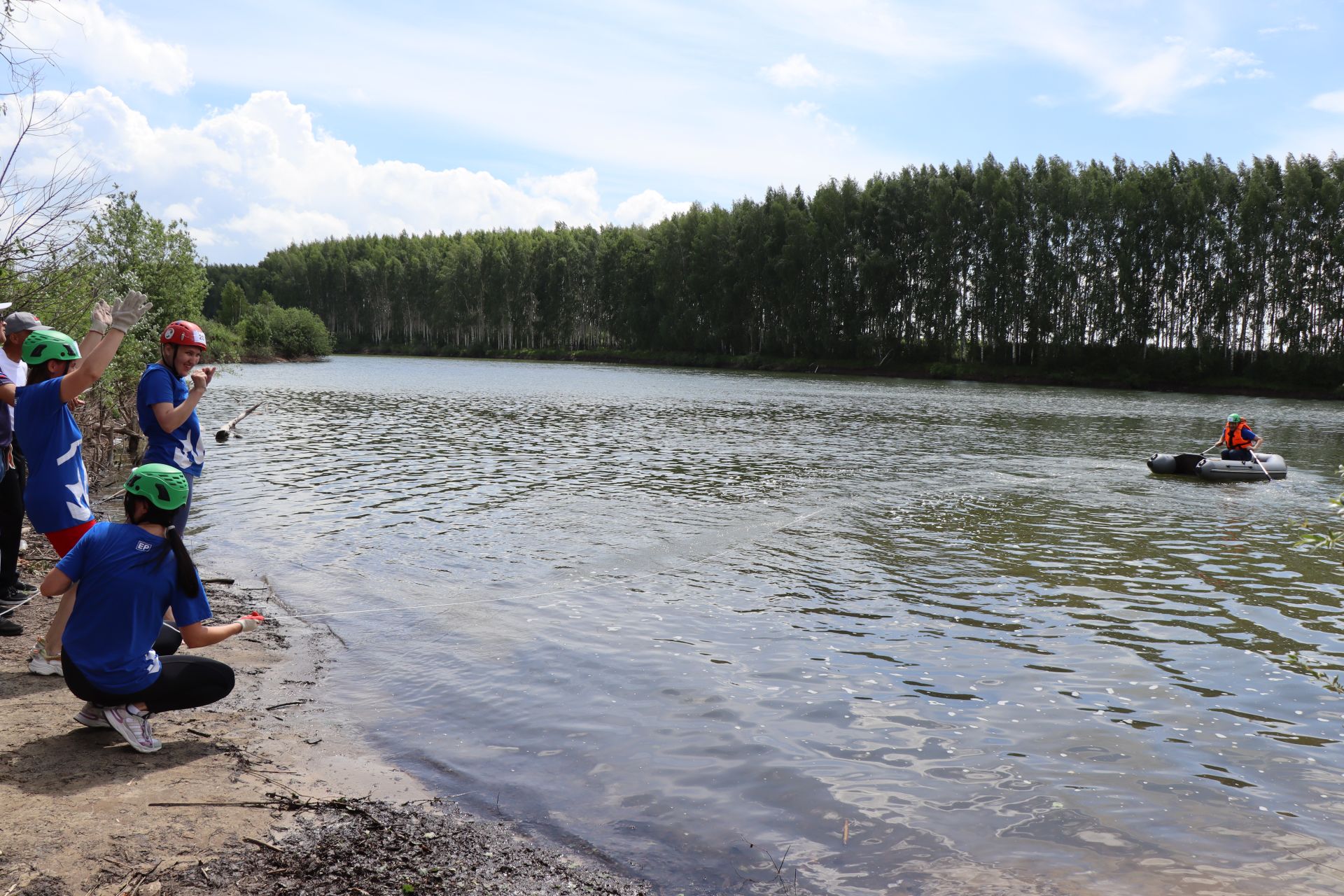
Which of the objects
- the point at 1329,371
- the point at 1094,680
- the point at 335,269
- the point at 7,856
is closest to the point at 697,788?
the point at 7,856

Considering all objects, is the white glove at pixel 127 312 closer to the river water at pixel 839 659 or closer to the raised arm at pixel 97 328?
the raised arm at pixel 97 328

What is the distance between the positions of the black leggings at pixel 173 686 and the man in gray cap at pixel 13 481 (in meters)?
2.79

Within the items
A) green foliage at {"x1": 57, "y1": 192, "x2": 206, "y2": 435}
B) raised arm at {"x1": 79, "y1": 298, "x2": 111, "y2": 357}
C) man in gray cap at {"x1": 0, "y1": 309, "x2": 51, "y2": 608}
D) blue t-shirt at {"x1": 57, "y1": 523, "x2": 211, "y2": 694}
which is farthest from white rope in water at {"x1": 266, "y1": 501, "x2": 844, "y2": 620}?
green foliage at {"x1": 57, "y1": 192, "x2": 206, "y2": 435}

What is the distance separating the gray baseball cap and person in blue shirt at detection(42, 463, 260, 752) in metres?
2.69

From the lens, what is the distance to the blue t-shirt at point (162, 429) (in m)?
7.22

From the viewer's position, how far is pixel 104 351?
620 centimetres

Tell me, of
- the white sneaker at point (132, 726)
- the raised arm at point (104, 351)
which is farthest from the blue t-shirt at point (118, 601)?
the raised arm at point (104, 351)

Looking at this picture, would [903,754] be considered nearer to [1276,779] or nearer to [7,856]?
[1276,779]

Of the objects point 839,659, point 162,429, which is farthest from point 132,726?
point 839,659

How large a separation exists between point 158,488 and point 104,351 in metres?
1.38

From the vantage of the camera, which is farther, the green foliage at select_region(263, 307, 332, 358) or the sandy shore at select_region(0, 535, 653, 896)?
the green foliage at select_region(263, 307, 332, 358)

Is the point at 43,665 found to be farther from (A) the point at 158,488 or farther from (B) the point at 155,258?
(B) the point at 155,258

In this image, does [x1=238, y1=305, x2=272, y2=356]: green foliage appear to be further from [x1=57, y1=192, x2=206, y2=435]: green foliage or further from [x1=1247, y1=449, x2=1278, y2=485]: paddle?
[x1=1247, y1=449, x2=1278, y2=485]: paddle

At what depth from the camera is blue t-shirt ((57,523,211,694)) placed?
5.48m
